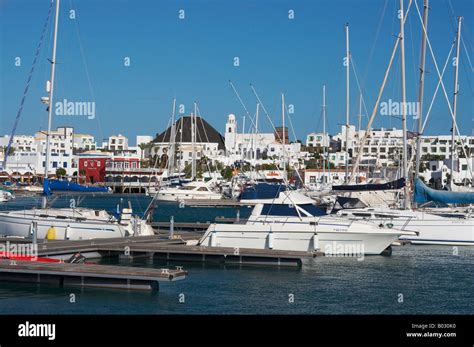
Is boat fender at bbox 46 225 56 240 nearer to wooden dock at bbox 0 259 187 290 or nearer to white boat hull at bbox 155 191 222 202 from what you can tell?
wooden dock at bbox 0 259 187 290

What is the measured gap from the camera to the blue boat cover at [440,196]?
4194 centimetres

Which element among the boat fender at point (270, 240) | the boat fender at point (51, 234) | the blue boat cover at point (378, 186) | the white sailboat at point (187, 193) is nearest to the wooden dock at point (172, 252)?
the boat fender at point (270, 240)

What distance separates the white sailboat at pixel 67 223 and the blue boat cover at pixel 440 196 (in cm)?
1597

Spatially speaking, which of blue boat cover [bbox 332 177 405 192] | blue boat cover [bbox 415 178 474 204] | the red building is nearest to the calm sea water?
blue boat cover [bbox 415 178 474 204]

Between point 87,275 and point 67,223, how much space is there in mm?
12105

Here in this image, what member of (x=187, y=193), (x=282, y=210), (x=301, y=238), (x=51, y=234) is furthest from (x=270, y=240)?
(x=187, y=193)

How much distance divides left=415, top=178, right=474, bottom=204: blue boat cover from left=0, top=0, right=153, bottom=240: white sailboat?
1597 cm

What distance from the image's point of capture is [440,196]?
42.9m

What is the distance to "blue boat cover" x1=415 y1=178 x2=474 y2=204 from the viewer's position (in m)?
41.9

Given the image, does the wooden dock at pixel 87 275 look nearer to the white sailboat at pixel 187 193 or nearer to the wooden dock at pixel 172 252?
the wooden dock at pixel 172 252
